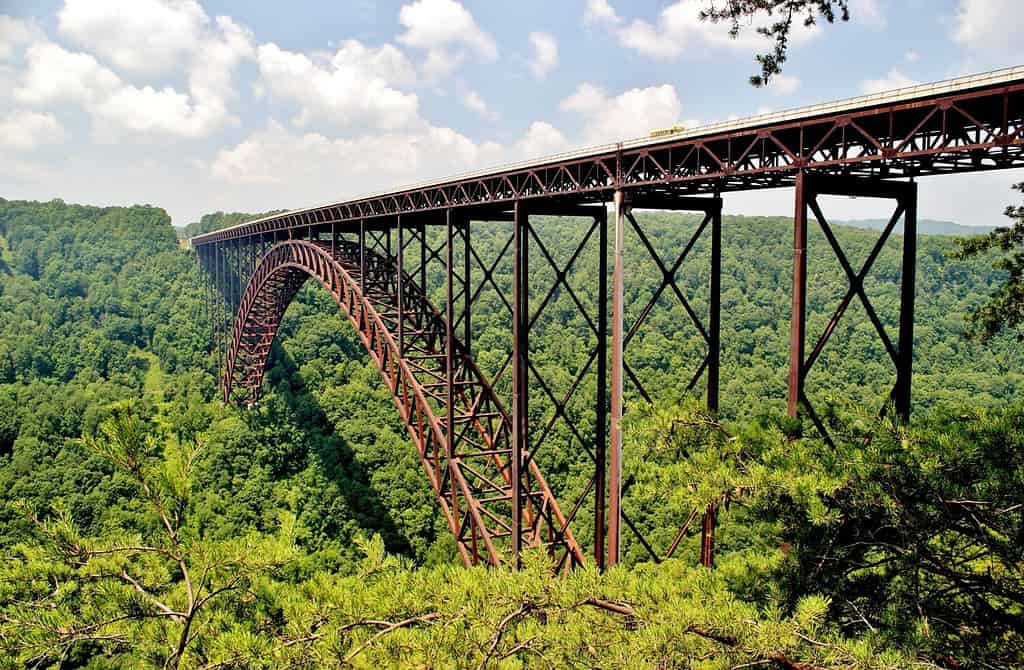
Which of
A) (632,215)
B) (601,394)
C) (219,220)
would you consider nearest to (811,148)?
(632,215)

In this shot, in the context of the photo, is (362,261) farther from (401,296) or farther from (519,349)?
(519,349)

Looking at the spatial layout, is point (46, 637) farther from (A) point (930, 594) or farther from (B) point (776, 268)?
(B) point (776, 268)

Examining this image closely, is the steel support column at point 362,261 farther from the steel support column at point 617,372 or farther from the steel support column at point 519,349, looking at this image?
the steel support column at point 617,372

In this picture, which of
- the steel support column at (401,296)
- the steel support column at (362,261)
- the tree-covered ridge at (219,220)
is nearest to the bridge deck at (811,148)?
the steel support column at (401,296)

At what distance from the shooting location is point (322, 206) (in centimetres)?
2245

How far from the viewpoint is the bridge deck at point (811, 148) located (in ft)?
19.4

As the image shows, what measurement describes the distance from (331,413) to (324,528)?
9442 millimetres

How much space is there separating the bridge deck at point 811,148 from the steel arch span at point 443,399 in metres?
5.47

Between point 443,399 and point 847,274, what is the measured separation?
35.0ft

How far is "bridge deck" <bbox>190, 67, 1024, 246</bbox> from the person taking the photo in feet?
19.4

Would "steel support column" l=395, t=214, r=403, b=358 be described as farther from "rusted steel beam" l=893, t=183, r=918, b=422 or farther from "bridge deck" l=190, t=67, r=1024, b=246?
"rusted steel beam" l=893, t=183, r=918, b=422

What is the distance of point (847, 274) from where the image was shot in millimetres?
6719

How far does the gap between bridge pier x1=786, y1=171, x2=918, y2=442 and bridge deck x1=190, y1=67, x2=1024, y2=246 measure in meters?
0.19

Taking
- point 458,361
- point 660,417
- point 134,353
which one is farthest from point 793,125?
point 134,353
